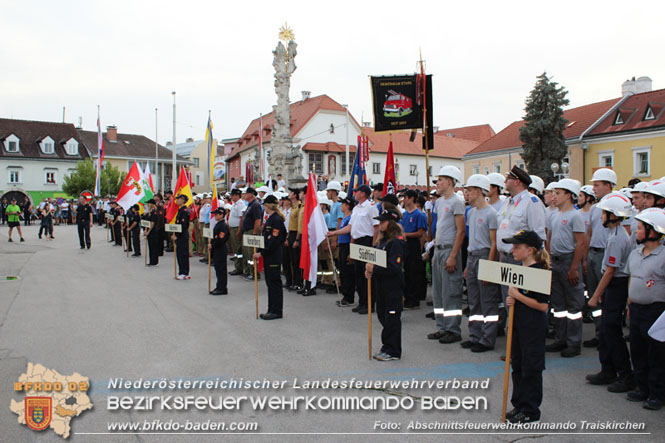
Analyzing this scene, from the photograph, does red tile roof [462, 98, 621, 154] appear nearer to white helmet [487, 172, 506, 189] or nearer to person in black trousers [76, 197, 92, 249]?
person in black trousers [76, 197, 92, 249]

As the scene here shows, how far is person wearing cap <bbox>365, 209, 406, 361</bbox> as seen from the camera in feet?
20.8

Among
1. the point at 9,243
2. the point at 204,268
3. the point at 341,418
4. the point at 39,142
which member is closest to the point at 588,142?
the point at 204,268

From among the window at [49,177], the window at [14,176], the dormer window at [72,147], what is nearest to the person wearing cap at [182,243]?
the window at [14,176]

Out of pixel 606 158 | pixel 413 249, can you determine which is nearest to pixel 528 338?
pixel 413 249

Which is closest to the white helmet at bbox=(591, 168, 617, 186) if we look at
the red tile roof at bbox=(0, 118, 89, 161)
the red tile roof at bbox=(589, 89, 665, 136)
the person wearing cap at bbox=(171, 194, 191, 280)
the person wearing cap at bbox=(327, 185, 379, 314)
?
the person wearing cap at bbox=(327, 185, 379, 314)

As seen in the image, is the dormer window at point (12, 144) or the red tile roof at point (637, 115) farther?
the dormer window at point (12, 144)

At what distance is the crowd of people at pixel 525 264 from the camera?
4.82 meters

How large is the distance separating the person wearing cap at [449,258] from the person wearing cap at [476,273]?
19 centimetres

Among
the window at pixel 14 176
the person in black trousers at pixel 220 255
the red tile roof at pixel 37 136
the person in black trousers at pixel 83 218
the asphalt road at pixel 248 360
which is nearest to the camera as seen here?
the asphalt road at pixel 248 360

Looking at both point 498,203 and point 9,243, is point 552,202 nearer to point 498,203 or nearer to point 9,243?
point 498,203

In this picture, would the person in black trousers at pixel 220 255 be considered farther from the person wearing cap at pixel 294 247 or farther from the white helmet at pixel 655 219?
the white helmet at pixel 655 219

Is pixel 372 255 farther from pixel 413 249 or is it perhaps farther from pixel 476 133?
pixel 476 133

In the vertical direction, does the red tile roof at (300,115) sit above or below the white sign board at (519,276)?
above

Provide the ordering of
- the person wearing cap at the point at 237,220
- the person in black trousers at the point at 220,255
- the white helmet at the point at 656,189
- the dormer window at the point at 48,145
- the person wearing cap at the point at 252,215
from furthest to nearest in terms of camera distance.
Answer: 1. the dormer window at the point at 48,145
2. the person wearing cap at the point at 237,220
3. the person in black trousers at the point at 220,255
4. the person wearing cap at the point at 252,215
5. the white helmet at the point at 656,189
